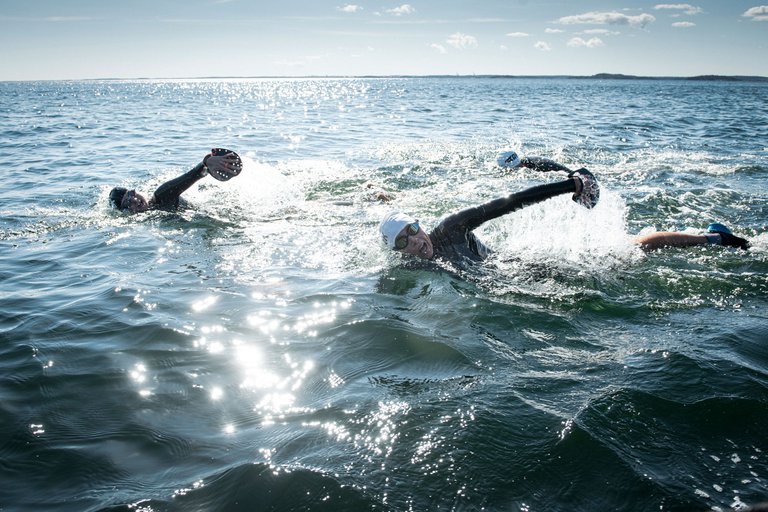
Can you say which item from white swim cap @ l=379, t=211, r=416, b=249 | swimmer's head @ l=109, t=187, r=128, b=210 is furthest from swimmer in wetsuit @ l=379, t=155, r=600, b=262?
swimmer's head @ l=109, t=187, r=128, b=210

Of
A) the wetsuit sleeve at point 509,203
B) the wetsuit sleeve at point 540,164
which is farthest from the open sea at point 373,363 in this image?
the wetsuit sleeve at point 540,164

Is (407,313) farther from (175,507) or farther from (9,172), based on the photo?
(9,172)

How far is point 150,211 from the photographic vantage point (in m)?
9.97

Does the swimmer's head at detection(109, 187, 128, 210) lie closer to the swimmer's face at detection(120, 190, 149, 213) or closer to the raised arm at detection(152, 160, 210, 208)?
the swimmer's face at detection(120, 190, 149, 213)

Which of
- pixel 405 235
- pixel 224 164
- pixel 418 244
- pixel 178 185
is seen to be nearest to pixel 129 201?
pixel 178 185

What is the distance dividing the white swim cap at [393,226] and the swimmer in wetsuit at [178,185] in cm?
325

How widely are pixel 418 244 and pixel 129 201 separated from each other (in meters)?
6.42

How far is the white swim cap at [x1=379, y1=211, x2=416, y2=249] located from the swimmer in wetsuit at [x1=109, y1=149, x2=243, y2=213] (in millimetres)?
3249

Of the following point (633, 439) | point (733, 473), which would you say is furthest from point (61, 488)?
point (733, 473)

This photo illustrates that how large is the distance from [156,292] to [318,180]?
24.2 ft

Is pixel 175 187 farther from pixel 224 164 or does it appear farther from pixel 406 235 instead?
pixel 406 235

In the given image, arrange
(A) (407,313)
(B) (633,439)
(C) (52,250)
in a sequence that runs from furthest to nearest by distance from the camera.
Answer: (C) (52,250), (A) (407,313), (B) (633,439)

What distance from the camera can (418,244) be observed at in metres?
6.33

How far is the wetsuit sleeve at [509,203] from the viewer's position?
19.0ft
